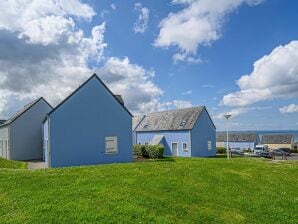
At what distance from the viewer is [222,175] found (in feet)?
49.9

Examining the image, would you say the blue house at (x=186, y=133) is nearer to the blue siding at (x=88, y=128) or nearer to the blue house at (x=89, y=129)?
the blue house at (x=89, y=129)

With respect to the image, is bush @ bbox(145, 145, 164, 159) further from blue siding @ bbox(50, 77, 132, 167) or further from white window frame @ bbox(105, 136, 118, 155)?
white window frame @ bbox(105, 136, 118, 155)

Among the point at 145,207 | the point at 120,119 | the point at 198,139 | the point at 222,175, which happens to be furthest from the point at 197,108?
the point at 145,207

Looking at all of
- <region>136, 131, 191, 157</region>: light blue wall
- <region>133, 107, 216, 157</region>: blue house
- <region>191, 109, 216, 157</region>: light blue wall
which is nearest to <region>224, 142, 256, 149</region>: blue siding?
<region>133, 107, 216, 157</region>: blue house

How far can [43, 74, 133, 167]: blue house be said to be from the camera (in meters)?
24.3

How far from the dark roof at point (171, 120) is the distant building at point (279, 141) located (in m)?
40.0

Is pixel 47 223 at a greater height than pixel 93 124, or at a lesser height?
lesser

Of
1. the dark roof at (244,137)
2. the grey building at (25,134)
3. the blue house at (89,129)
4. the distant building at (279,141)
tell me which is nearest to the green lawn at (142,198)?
the blue house at (89,129)

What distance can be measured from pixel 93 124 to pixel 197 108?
24742mm

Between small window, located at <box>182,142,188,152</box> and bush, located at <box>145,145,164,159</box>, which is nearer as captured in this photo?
bush, located at <box>145,145,164,159</box>

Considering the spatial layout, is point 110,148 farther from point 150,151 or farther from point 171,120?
point 171,120

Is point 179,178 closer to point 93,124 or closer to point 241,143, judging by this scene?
point 93,124

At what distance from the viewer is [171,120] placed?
49594 mm

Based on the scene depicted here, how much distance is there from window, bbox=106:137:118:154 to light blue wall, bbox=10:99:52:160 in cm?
1390
